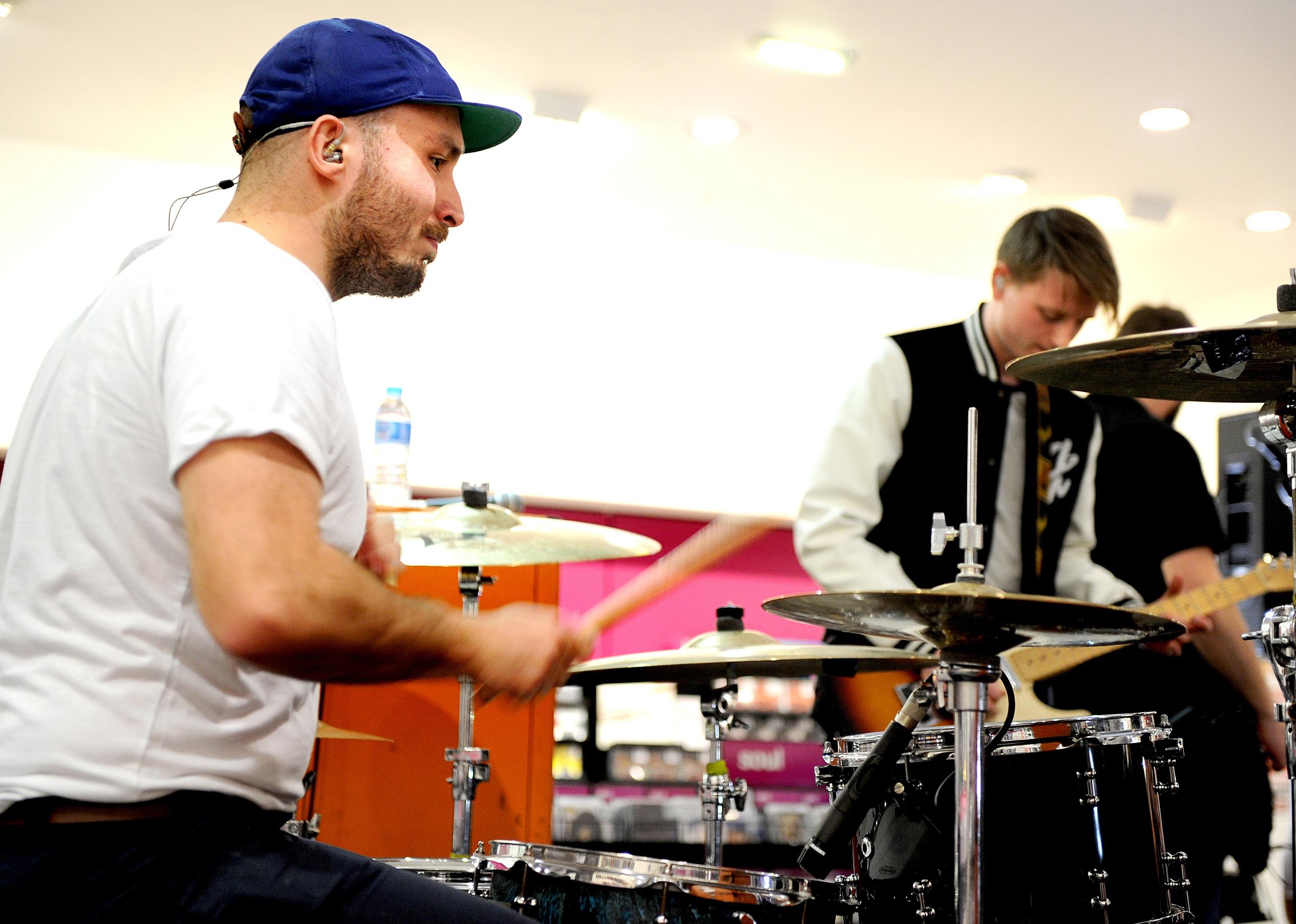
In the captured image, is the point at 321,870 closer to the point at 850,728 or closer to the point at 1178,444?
the point at 850,728

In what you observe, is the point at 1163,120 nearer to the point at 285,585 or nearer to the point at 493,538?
the point at 493,538

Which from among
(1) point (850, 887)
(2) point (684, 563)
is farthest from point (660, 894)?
(2) point (684, 563)

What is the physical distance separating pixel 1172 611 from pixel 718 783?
1.28 m

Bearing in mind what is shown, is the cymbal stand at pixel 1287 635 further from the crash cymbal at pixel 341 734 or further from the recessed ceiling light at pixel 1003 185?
the recessed ceiling light at pixel 1003 185

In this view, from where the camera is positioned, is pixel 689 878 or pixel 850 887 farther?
pixel 850 887

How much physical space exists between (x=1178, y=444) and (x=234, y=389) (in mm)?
3245

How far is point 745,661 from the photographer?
8.58 feet

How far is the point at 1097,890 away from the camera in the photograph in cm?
216

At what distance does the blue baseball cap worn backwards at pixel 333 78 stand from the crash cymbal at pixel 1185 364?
1.25 m

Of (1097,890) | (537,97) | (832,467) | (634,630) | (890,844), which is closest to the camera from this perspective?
(1097,890)

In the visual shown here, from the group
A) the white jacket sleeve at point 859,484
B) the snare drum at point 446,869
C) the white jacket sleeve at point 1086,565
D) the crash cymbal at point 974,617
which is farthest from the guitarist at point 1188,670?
the snare drum at point 446,869

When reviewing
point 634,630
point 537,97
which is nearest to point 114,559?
point 537,97

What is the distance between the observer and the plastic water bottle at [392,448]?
4.23m

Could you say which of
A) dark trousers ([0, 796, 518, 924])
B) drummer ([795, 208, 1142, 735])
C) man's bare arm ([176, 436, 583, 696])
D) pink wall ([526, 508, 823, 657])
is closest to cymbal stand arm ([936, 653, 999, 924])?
drummer ([795, 208, 1142, 735])
